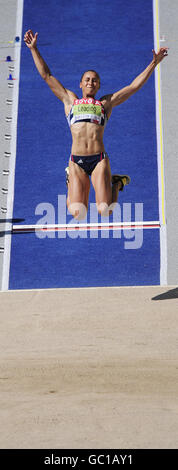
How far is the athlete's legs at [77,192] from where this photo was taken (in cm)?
1712

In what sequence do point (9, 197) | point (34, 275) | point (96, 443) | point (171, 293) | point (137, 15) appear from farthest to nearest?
1. point (137, 15)
2. point (9, 197)
3. point (34, 275)
4. point (171, 293)
5. point (96, 443)

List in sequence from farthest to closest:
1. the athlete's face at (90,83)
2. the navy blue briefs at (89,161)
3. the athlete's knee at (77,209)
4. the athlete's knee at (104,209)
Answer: the navy blue briefs at (89,161) < the athlete's face at (90,83) < the athlete's knee at (104,209) < the athlete's knee at (77,209)

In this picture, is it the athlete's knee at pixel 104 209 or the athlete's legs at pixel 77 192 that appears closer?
the athlete's legs at pixel 77 192

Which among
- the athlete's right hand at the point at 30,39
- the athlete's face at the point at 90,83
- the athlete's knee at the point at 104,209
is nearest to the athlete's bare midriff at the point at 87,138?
the athlete's face at the point at 90,83

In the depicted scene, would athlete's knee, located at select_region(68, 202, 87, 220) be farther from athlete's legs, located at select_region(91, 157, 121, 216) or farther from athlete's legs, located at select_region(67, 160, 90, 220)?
athlete's legs, located at select_region(91, 157, 121, 216)

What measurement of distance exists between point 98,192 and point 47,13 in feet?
55.5

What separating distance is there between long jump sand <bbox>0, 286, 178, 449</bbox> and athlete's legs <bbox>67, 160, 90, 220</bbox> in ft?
9.97

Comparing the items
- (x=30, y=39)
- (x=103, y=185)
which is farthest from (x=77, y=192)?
(x=30, y=39)

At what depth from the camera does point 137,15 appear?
104 ft

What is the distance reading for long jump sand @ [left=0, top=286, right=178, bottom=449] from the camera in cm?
1363

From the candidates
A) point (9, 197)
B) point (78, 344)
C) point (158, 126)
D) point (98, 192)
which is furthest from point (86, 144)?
point (158, 126)

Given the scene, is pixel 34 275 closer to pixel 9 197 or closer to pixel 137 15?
pixel 9 197

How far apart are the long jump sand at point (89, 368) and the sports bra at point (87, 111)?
4938 millimetres

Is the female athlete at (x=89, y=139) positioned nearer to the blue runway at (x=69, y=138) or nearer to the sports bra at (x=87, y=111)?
the sports bra at (x=87, y=111)
